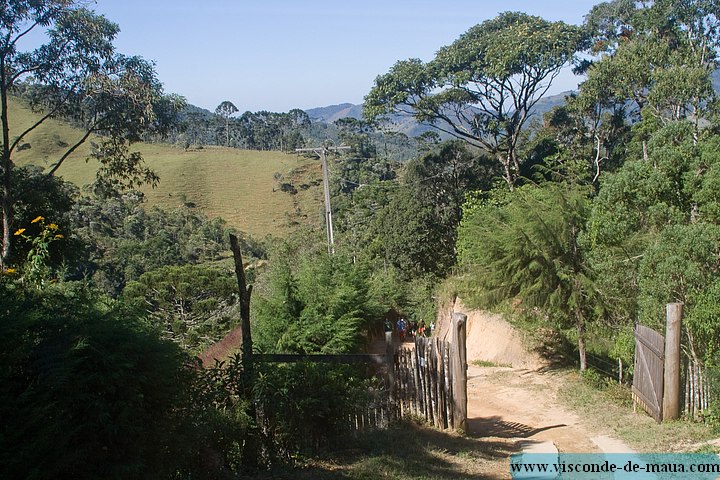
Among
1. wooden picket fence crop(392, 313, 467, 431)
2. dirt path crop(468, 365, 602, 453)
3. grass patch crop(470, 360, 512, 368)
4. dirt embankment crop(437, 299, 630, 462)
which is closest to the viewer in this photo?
wooden picket fence crop(392, 313, 467, 431)

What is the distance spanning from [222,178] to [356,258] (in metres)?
62.5

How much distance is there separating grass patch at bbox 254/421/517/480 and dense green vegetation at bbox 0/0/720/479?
12.0 inches

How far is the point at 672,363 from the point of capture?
360 inches

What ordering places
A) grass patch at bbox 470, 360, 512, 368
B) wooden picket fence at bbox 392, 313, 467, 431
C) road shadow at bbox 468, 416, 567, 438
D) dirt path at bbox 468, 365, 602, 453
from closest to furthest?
wooden picket fence at bbox 392, 313, 467, 431 < dirt path at bbox 468, 365, 602, 453 < road shadow at bbox 468, 416, 567, 438 < grass patch at bbox 470, 360, 512, 368

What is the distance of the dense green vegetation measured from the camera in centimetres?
466

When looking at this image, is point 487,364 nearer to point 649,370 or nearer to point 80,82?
point 649,370

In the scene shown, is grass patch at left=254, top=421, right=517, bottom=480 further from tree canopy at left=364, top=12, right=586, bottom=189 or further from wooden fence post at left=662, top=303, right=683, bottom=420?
tree canopy at left=364, top=12, right=586, bottom=189

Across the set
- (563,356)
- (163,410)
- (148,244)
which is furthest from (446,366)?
(148,244)

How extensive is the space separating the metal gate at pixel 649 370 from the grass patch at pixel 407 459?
96.3 inches

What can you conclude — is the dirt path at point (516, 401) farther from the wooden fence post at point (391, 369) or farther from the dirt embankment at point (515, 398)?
the wooden fence post at point (391, 369)

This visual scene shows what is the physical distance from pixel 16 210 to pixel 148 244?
101 ft

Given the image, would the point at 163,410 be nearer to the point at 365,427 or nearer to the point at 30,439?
the point at 30,439

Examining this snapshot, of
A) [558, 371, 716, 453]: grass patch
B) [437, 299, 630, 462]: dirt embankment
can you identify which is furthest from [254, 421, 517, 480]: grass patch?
[558, 371, 716, 453]: grass patch

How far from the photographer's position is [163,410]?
5176 millimetres
